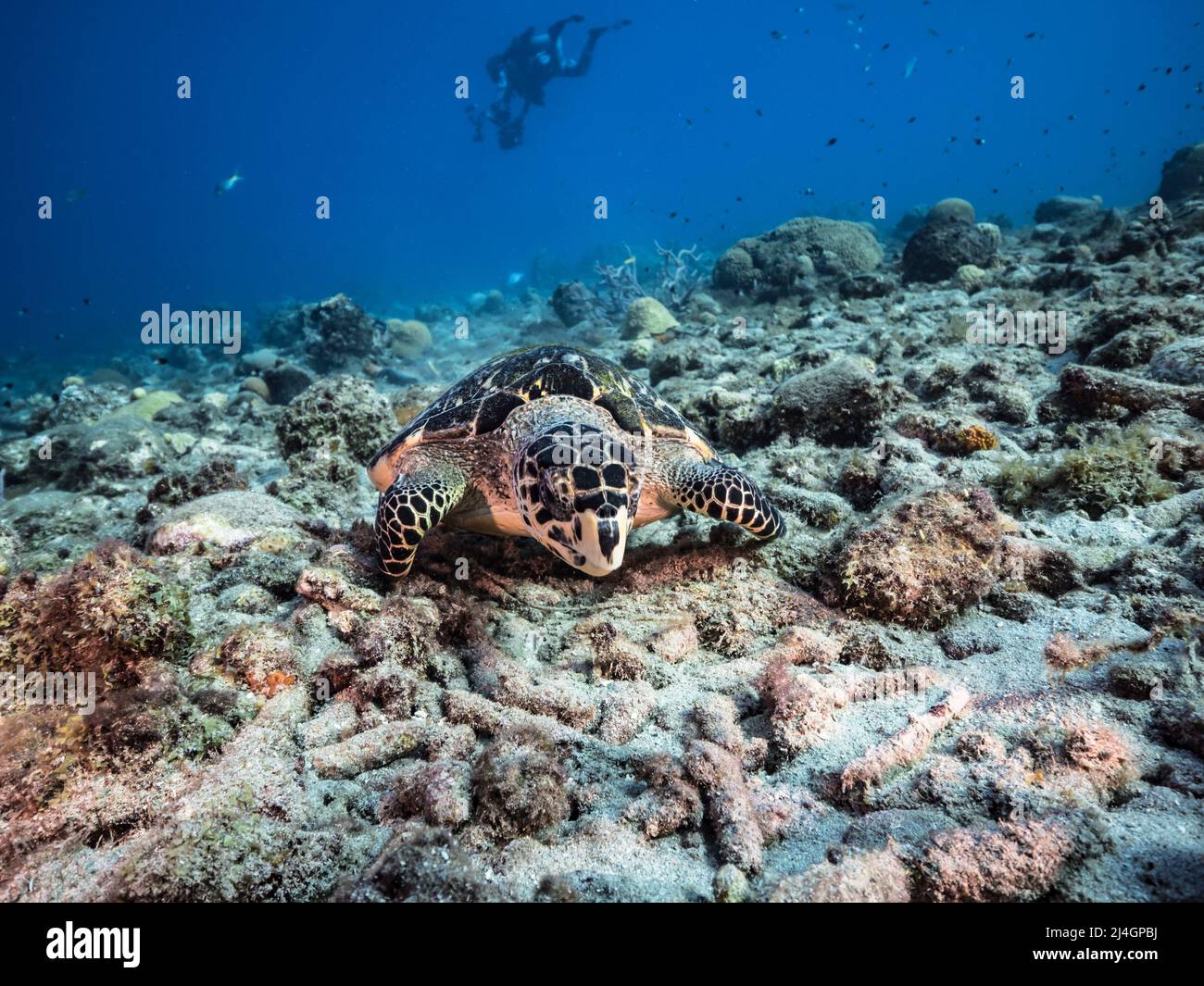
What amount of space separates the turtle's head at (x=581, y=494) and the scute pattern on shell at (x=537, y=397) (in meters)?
0.81

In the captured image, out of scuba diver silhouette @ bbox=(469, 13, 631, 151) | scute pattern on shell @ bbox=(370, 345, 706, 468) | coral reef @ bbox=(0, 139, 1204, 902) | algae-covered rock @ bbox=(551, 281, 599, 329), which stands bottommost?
coral reef @ bbox=(0, 139, 1204, 902)

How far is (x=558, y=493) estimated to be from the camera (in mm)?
3289

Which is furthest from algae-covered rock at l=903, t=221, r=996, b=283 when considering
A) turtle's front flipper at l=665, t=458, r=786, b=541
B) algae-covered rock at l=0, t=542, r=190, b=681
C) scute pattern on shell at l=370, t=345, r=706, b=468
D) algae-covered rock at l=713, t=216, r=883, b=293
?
algae-covered rock at l=0, t=542, r=190, b=681

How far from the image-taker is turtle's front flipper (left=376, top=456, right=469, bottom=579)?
354 centimetres

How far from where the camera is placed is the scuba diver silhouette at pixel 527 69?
3909 centimetres

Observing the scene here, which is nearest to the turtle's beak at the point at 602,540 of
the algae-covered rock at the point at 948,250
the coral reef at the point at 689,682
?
the coral reef at the point at 689,682

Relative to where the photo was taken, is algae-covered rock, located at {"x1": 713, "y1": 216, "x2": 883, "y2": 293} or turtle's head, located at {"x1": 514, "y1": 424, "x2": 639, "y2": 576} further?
algae-covered rock, located at {"x1": 713, "y1": 216, "x2": 883, "y2": 293}

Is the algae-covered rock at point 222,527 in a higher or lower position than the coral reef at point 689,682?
higher

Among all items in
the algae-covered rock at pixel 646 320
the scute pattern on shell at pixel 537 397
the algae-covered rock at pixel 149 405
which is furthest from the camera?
Answer: the algae-covered rock at pixel 646 320

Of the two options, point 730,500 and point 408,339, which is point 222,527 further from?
point 408,339

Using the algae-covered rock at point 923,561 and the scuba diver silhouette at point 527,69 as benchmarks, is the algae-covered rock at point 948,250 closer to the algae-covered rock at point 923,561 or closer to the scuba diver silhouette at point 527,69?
the algae-covered rock at point 923,561

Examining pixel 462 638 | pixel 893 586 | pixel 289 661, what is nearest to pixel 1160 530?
pixel 893 586

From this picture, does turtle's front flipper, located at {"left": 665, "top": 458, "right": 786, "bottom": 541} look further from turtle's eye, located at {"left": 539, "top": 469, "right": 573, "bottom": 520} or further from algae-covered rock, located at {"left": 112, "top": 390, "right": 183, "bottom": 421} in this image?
algae-covered rock, located at {"left": 112, "top": 390, "right": 183, "bottom": 421}
